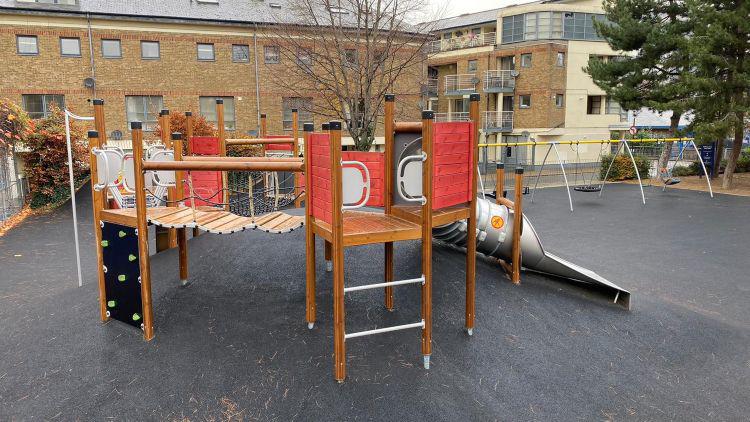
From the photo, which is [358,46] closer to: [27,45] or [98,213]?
[98,213]

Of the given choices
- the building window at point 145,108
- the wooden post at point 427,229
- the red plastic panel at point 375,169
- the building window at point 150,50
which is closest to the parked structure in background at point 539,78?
the building window at point 150,50

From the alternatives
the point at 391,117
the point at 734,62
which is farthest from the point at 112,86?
the point at 734,62

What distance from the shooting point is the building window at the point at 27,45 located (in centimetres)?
2470

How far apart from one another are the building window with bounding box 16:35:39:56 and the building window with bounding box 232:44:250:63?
9060 mm

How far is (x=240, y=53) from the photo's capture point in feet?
91.7

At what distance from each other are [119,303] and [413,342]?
10.9 feet

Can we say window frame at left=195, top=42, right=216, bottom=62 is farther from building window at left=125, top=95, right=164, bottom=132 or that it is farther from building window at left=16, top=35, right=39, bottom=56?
building window at left=16, top=35, right=39, bottom=56

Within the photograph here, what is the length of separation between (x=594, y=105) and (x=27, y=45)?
119 ft

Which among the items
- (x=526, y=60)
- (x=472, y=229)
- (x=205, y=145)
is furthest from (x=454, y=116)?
(x=472, y=229)

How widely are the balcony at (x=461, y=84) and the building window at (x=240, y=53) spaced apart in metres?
18.2

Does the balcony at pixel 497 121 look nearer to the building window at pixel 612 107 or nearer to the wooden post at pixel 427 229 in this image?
the building window at pixel 612 107

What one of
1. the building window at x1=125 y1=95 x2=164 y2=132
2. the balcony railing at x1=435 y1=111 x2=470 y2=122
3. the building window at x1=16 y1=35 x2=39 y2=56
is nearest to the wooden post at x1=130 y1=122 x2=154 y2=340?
the building window at x1=125 y1=95 x2=164 y2=132

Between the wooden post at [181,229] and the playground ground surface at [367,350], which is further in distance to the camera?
the wooden post at [181,229]

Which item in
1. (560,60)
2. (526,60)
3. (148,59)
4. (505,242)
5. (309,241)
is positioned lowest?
(505,242)
